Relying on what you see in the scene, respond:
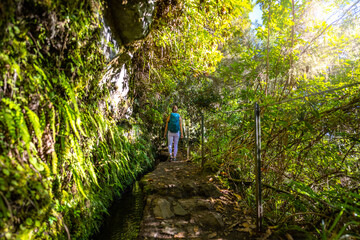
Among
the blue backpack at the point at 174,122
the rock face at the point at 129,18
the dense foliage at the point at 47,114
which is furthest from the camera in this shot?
the blue backpack at the point at 174,122

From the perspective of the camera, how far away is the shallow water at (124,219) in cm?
255

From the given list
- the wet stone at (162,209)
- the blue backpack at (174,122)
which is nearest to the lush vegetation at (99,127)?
the wet stone at (162,209)

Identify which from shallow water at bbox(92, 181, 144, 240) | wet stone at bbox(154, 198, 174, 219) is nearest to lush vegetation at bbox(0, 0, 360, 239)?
shallow water at bbox(92, 181, 144, 240)

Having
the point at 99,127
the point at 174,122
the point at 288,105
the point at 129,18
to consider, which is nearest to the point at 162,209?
the point at 99,127

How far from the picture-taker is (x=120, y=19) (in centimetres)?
295

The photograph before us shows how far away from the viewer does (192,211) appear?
2.54 m

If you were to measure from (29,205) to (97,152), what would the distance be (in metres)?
1.16

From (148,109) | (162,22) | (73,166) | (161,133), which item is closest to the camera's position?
(73,166)

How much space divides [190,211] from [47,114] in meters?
2.11

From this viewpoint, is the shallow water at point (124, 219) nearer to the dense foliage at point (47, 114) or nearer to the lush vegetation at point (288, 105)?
the dense foliage at point (47, 114)

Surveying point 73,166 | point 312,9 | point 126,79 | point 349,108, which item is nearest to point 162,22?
point 126,79

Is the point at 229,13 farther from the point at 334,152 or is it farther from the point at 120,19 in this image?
the point at 334,152

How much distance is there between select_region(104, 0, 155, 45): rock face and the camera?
9.31ft

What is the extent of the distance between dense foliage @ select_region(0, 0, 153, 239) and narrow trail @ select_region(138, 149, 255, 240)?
0.80 meters
